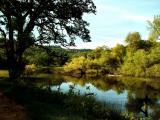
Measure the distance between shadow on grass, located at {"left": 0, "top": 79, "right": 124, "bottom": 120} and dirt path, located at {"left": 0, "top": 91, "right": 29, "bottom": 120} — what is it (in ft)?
0.83

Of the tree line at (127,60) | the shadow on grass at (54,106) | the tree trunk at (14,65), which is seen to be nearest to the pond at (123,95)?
the tree trunk at (14,65)

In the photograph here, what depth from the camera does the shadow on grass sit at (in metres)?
11.9

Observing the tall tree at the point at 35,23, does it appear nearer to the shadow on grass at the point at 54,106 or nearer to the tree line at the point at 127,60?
the shadow on grass at the point at 54,106

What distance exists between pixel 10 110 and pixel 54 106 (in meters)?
2.43

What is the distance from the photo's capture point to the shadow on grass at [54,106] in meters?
11.9

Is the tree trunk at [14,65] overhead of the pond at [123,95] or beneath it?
overhead

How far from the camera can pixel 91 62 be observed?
13188 cm

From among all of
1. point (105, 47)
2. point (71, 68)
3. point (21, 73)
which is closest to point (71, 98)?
point (21, 73)

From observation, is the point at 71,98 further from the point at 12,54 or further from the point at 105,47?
the point at 105,47

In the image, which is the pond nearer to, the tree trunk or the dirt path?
the tree trunk

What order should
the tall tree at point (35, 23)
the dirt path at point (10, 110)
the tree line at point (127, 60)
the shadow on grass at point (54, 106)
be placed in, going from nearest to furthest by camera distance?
the dirt path at point (10, 110)
the shadow on grass at point (54, 106)
the tall tree at point (35, 23)
the tree line at point (127, 60)

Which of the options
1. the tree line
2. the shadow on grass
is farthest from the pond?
the tree line

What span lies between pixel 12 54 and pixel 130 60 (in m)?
98.3

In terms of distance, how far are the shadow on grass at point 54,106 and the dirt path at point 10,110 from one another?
0.83 feet
